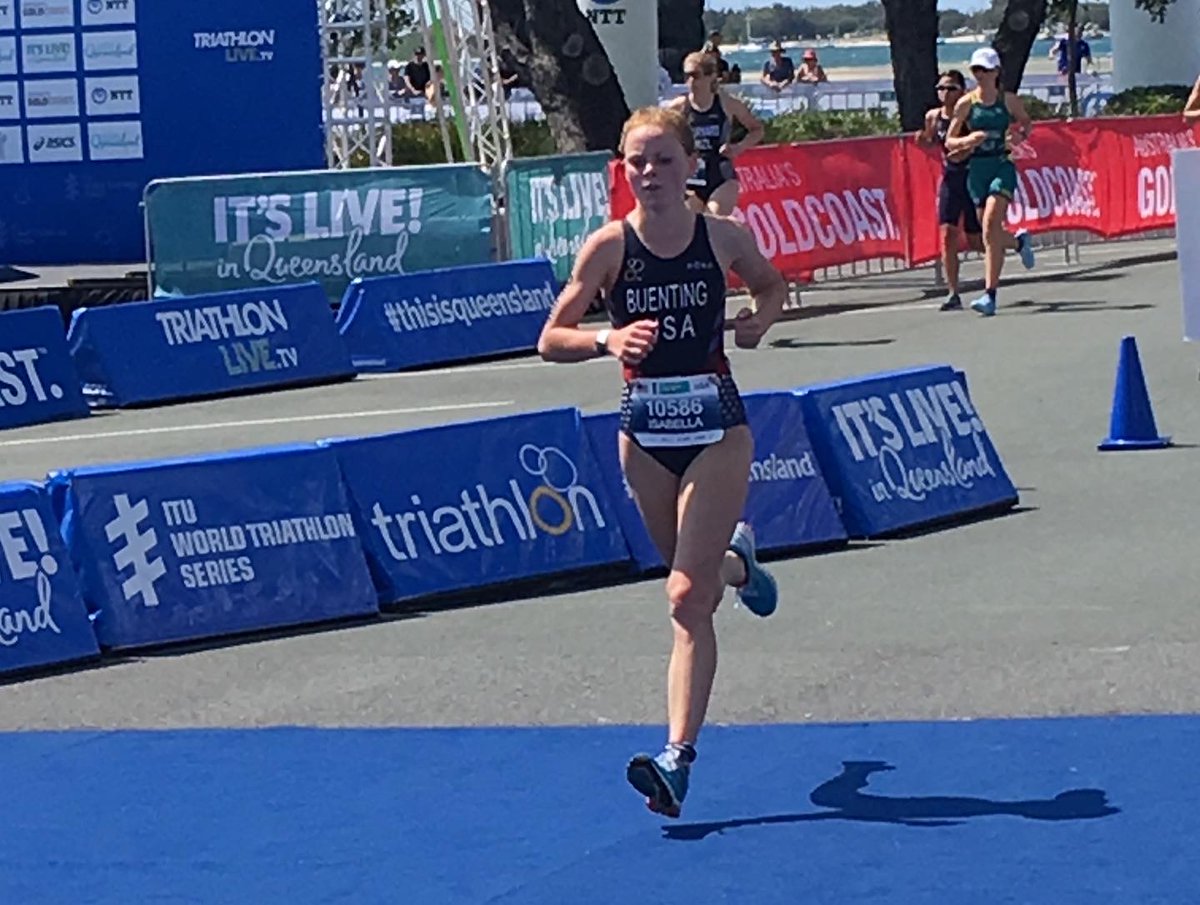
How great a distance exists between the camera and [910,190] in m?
23.6

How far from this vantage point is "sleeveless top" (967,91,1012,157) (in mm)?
19359

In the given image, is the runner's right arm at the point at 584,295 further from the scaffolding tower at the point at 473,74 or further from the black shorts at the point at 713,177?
the scaffolding tower at the point at 473,74

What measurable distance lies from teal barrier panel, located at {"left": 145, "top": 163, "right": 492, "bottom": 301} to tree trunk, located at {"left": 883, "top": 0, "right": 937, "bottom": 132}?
15628 mm

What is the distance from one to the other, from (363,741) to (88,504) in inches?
77.0

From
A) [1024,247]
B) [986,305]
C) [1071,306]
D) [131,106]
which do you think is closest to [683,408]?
[986,305]

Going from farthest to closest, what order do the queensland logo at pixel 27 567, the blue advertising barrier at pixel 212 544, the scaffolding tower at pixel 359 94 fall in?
the scaffolding tower at pixel 359 94, the blue advertising barrier at pixel 212 544, the queensland logo at pixel 27 567

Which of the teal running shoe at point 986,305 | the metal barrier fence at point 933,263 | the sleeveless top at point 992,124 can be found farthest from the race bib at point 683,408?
the metal barrier fence at point 933,263

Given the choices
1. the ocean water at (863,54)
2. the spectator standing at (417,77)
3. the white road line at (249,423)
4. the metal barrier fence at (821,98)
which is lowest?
the white road line at (249,423)

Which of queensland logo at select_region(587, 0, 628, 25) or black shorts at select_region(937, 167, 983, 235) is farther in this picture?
queensland logo at select_region(587, 0, 628, 25)

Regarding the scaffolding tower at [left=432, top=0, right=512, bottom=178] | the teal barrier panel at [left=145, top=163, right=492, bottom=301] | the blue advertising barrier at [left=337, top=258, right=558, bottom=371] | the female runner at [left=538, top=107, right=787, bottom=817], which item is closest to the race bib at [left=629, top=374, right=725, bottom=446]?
the female runner at [left=538, top=107, right=787, bottom=817]

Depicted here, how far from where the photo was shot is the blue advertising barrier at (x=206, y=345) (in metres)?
17.9

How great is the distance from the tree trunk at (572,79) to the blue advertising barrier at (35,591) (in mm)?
19415

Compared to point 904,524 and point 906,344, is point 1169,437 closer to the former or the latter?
point 904,524

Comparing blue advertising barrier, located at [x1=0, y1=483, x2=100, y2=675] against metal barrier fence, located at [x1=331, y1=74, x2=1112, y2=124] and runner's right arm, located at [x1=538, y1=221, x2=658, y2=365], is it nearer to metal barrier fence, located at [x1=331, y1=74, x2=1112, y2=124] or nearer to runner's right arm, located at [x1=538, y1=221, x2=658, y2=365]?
runner's right arm, located at [x1=538, y1=221, x2=658, y2=365]
